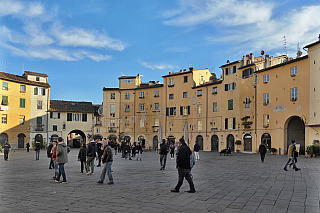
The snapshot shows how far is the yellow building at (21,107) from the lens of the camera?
50975 millimetres

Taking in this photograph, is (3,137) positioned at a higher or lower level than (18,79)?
lower

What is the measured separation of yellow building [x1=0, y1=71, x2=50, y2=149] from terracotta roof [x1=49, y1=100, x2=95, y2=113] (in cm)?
236

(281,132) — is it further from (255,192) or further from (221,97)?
(255,192)

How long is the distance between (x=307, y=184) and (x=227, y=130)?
3575cm

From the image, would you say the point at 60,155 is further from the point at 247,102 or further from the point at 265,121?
the point at 247,102

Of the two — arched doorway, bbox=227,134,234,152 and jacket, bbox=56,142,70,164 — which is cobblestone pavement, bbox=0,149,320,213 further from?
arched doorway, bbox=227,134,234,152

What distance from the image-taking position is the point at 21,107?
176 ft

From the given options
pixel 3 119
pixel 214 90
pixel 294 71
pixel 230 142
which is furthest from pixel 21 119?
pixel 294 71

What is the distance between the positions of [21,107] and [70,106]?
10102 millimetres

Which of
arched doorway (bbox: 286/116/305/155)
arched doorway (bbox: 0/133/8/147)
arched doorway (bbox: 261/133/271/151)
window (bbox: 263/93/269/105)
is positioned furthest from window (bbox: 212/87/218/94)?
arched doorway (bbox: 0/133/8/147)

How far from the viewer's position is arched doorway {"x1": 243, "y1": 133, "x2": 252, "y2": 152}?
43541 mm

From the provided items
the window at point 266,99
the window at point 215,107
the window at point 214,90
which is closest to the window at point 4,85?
the window at point 214,90

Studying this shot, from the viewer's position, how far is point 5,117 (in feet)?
168

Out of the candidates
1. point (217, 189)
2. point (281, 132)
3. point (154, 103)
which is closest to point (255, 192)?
point (217, 189)
